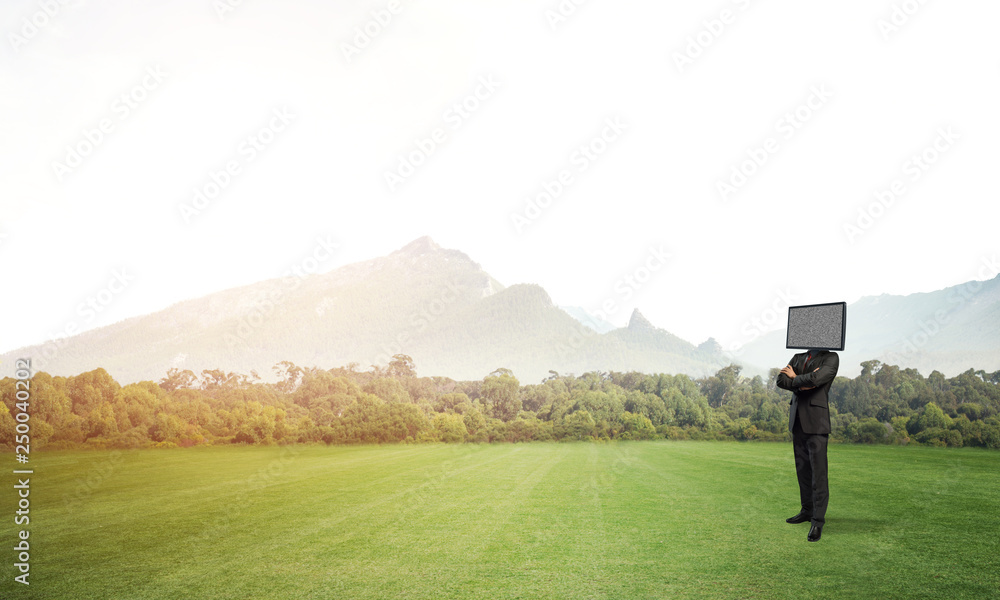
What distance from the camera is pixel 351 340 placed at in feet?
411

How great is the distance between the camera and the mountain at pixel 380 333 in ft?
301

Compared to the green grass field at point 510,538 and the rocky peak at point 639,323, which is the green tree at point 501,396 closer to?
the green grass field at point 510,538

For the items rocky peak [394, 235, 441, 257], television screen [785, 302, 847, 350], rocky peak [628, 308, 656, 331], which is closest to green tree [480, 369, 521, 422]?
television screen [785, 302, 847, 350]

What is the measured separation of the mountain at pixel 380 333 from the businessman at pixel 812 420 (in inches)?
2950

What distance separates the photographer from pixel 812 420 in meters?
7.15

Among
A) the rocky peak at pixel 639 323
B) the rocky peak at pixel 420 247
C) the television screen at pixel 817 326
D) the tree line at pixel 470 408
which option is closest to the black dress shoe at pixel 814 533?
the television screen at pixel 817 326

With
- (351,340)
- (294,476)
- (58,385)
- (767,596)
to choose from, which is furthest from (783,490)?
(351,340)

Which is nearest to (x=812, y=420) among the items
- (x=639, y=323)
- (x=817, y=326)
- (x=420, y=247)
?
(x=817, y=326)

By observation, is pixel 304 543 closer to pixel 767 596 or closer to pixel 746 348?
pixel 767 596

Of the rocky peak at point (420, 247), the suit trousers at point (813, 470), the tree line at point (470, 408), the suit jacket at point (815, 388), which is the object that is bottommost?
the tree line at point (470, 408)

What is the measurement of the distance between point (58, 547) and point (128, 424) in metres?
23.4

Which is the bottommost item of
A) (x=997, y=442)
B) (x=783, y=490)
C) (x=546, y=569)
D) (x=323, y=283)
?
(x=997, y=442)

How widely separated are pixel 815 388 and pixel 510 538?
15.6ft

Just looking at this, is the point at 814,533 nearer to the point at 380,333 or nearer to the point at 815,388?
the point at 815,388
